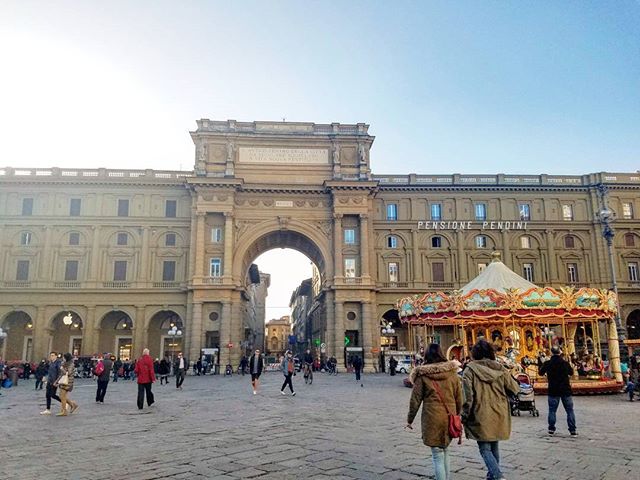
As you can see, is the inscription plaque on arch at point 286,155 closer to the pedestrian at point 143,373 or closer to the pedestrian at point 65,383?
the pedestrian at point 143,373

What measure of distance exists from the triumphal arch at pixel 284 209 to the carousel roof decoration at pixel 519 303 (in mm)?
19017

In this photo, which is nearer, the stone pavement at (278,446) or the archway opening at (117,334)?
the stone pavement at (278,446)

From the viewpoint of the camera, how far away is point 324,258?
44812 mm

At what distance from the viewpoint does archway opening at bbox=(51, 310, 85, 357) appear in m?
44.4

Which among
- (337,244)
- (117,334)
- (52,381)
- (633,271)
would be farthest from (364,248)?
(52,381)

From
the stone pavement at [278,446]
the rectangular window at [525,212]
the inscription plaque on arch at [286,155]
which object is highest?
the inscription plaque on arch at [286,155]

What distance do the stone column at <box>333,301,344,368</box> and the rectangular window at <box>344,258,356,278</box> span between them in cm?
272

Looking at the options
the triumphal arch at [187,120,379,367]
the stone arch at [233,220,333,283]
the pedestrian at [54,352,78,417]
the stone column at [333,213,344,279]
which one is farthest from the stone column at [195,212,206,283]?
the pedestrian at [54,352,78,417]

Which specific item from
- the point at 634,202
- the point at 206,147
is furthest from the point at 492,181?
the point at 206,147

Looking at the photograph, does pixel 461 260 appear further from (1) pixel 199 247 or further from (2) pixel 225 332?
(1) pixel 199 247

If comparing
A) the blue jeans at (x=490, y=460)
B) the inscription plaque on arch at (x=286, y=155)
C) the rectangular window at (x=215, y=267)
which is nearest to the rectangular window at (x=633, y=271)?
the inscription plaque on arch at (x=286, y=155)

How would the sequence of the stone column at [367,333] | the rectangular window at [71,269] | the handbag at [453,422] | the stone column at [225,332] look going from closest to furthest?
the handbag at [453,422], the stone column at [225,332], the stone column at [367,333], the rectangular window at [71,269]

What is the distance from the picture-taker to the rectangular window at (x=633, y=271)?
45.6 m

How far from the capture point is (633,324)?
1802 inches
